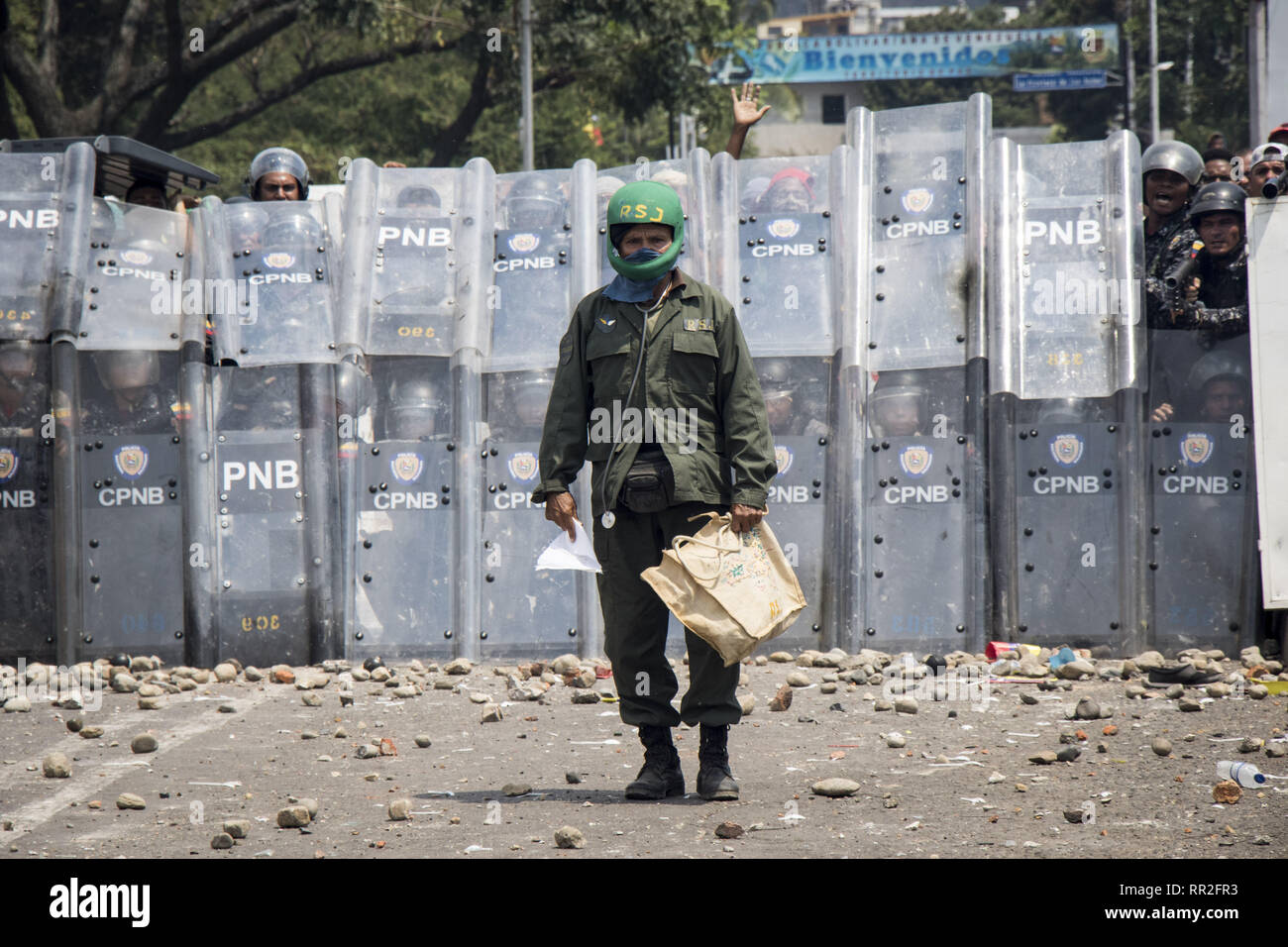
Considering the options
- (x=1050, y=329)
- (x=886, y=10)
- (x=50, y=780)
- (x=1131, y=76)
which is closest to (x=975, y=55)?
(x=1131, y=76)

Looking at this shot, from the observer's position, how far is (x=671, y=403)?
17.1 feet

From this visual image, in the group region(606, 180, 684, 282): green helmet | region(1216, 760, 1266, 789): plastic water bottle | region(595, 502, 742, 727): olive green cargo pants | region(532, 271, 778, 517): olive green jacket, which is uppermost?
region(606, 180, 684, 282): green helmet

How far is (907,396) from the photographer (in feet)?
27.0

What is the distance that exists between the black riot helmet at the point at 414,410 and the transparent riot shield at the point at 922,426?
2.23 meters

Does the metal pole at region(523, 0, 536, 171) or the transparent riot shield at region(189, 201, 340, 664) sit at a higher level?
the metal pole at region(523, 0, 536, 171)

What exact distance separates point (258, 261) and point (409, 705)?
2.81m

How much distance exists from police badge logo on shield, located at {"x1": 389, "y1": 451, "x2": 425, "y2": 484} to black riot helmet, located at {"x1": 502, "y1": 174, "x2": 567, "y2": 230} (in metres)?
1.44

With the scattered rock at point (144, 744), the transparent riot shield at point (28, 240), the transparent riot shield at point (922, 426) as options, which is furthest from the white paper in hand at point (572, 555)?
the transparent riot shield at point (28, 240)

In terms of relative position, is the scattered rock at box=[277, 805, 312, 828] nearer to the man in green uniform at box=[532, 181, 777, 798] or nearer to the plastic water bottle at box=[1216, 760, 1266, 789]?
the man in green uniform at box=[532, 181, 777, 798]

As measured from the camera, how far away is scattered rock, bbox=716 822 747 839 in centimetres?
457

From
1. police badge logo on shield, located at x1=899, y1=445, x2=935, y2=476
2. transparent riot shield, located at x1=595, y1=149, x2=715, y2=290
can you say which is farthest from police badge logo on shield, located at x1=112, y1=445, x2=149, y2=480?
police badge logo on shield, located at x1=899, y1=445, x2=935, y2=476

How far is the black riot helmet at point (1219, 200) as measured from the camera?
7988 mm

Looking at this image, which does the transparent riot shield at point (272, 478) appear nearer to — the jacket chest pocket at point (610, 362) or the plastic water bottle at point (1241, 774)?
the jacket chest pocket at point (610, 362)

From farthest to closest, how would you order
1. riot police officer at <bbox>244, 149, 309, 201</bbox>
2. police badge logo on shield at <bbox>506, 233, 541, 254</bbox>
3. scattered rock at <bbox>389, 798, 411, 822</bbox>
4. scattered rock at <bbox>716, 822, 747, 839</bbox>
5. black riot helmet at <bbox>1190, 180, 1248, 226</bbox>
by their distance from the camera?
riot police officer at <bbox>244, 149, 309, 201</bbox>
police badge logo on shield at <bbox>506, 233, 541, 254</bbox>
black riot helmet at <bbox>1190, 180, 1248, 226</bbox>
scattered rock at <bbox>389, 798, 411, 822</bbox>
scattered rock at <bbox>716, 822, 747, 839</bbox>
